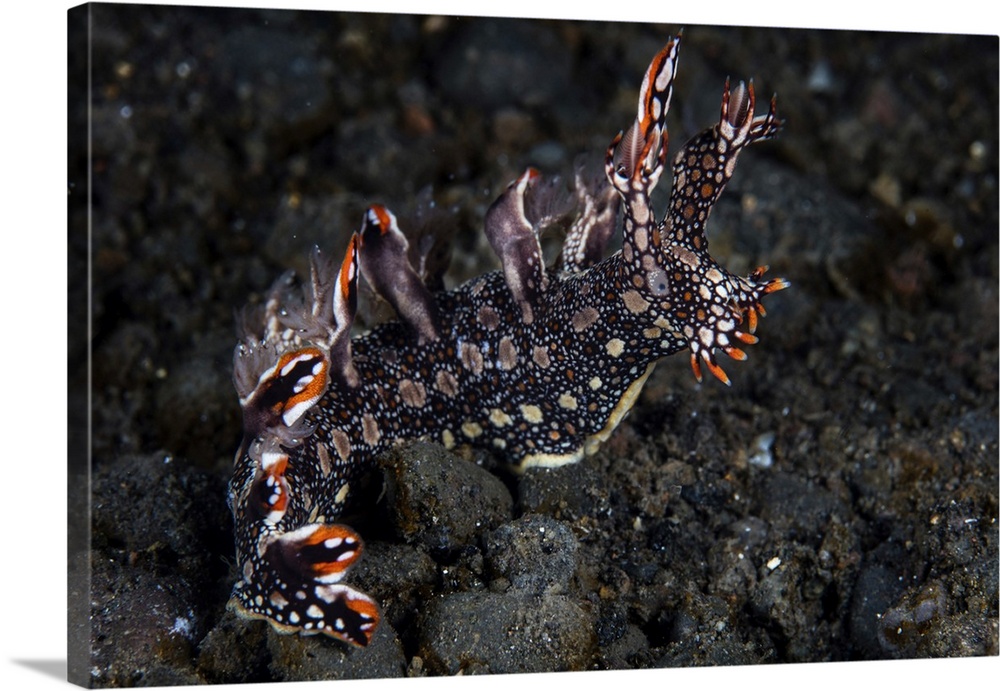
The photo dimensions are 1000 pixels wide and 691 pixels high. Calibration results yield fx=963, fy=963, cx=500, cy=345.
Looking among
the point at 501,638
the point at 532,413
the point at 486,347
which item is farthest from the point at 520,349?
the point at 501,638

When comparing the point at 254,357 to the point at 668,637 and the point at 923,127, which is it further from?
the point at 923,127

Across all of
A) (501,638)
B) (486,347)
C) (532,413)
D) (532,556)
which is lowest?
(501,638)

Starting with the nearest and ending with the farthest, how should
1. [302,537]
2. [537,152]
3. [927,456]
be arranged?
[302,537] < [927,456] < [537,152]

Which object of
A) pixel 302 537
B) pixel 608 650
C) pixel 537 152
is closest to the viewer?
pixel 302 537

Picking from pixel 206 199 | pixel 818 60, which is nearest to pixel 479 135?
pixel 206 199

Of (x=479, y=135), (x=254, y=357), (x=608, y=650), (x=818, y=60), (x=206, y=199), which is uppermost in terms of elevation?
(x=818, y=60)

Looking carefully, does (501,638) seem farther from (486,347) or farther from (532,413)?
(486,347)

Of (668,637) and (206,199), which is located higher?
(206,199)
